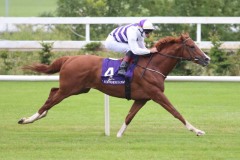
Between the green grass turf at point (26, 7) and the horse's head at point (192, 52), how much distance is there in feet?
127

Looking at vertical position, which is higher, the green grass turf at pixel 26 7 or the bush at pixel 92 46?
the bush at pixel 92 46

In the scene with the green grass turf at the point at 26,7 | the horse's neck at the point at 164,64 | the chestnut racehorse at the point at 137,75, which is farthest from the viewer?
the green grass turf at the point at 26,7

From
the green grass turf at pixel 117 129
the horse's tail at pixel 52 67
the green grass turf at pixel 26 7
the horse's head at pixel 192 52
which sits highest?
the horse's head at pixel 192 52

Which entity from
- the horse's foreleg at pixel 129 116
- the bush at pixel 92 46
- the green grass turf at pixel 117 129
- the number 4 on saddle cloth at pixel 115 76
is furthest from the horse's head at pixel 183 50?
the bush at pixel 92 46

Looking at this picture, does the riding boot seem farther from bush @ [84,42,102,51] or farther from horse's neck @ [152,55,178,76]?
bush @ [84,42,102,51]

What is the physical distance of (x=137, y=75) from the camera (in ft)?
44.1

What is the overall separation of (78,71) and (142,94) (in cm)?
100

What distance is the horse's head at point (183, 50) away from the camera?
13633mm

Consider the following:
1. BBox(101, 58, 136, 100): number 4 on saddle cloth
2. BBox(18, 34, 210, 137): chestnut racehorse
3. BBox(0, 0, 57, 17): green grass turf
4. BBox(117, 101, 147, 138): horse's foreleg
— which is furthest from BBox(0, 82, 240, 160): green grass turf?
BBox(0, 0, 57, 17): green grass turf

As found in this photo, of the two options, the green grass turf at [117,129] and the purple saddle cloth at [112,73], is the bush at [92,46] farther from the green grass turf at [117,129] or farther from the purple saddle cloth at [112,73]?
the purple saddle cloth at [112,73]

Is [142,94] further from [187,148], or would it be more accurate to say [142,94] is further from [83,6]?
[83,6]

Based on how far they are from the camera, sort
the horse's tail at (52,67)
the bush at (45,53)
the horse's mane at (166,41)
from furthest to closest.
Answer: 1. the bush at (45,53)
2. the horse's tail at (52,67)
3. the horse's mane at (166,41)

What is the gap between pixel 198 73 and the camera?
76.5ft

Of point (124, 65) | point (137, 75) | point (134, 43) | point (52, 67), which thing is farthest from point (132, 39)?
point (52, 67)
